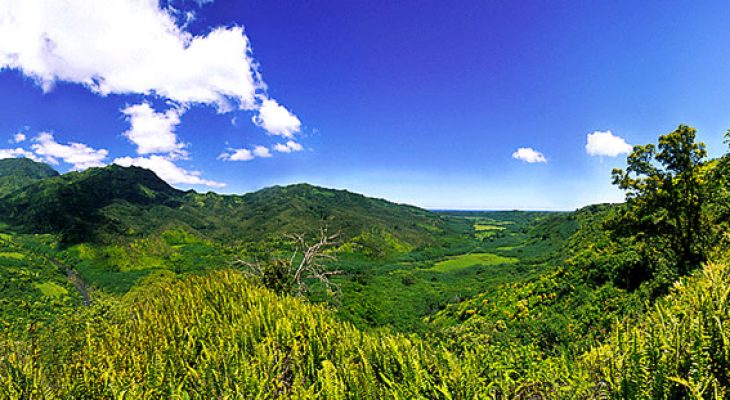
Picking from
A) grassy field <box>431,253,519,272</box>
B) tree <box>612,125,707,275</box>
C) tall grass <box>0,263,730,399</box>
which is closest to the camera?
tall grass <box>0,263,730,399</box>

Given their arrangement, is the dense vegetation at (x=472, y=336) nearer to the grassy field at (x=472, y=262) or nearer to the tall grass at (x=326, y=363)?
the tall grass at (x=326, y=363)

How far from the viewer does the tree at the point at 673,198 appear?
1353cm

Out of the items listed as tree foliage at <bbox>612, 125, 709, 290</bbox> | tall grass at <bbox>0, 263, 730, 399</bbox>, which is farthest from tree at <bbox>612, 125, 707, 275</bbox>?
tall grass at <bbox>0, 263, 730, 399</bbox>

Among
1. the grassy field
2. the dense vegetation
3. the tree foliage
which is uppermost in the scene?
the tree foliage

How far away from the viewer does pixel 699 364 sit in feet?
10.4

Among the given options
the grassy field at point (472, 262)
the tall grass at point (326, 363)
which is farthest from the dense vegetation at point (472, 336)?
the grassy field at point (472, 262)

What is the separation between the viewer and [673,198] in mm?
14500

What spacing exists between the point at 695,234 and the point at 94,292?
16184 centimetres

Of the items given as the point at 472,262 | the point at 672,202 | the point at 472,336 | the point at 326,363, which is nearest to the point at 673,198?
the point at 672,202

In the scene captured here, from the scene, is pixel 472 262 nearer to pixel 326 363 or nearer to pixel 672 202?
pixel 672 202

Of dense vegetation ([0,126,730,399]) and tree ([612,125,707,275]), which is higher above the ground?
tree ([612,125,707,275])

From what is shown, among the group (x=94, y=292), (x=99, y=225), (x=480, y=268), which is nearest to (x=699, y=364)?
(x=480, y=268)

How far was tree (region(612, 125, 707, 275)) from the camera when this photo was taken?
13531 millimetres

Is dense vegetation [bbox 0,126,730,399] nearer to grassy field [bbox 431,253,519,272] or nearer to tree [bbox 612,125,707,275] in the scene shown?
tree [bbox 612,125,707,275]
